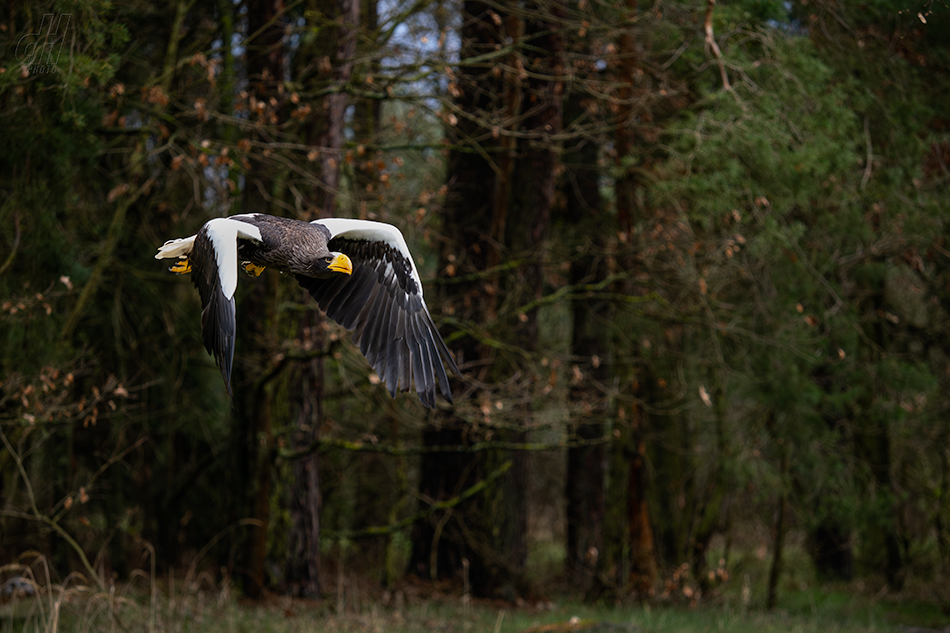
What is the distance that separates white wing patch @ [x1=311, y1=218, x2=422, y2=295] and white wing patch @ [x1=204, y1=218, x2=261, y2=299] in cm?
65

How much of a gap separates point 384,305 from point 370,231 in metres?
0.42

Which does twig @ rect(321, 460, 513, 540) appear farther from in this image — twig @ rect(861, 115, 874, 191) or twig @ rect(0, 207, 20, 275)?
twig @ rect(861, 115, 874, 191)

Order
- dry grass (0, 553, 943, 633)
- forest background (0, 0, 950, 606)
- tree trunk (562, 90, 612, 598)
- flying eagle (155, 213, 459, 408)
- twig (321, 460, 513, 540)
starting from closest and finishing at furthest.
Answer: flying eagle (155, 213, 459, 408)
dry grass (0, 553, 943, 633)
forest background (0, 0, 950, 606)
twig (321, 460, 513, 540)
tree trunk (562, 90, 612, 598)

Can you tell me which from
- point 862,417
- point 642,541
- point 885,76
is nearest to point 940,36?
point 885,76

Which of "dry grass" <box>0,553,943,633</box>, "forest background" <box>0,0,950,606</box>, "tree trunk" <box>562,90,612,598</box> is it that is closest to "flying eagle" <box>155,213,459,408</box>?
"forest background" <box>0,0,950,606</box>

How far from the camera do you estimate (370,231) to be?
4.61 meters

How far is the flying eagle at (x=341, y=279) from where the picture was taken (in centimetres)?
355

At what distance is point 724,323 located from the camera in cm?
803

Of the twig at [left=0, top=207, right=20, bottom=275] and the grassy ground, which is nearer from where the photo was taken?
the twig at [left=0, top=207, right=20, bottom=275]

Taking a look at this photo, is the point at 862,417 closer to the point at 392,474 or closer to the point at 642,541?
the point at 642,541

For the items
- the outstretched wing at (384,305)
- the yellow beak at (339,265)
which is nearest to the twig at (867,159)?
the outstretched wing at (384,305)

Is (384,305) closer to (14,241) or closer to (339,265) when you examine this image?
(339,265)

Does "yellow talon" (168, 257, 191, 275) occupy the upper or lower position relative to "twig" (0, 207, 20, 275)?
lower

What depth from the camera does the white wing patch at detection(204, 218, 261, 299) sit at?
3430 millimetres
